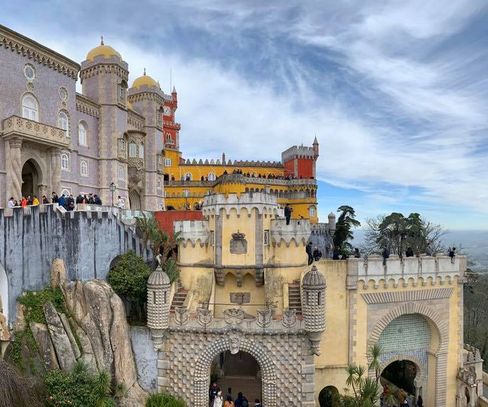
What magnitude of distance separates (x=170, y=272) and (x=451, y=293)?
53.6 ft

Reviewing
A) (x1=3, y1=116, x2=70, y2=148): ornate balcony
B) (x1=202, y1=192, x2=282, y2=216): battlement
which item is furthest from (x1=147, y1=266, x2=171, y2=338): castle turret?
(x1=3, y1=116, x2=70, y2=148): ornate balcony

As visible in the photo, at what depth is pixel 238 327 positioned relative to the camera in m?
17.1

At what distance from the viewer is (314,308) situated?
1680 centimetres

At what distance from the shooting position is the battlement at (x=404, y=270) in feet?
64.2

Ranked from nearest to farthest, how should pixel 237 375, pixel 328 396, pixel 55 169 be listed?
pixel 328 396 → pixel 237 375 → pixel 55 169

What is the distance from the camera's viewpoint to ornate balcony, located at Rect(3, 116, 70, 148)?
21969 millimetres

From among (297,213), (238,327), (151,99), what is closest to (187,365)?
(238,327)

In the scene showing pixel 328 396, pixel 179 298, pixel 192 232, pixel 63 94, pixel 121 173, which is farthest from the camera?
pixel 121 173

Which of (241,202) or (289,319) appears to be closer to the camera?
(289,319)

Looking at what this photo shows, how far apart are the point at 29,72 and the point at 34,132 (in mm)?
4455

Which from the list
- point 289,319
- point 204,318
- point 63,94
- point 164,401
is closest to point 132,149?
point 63,94

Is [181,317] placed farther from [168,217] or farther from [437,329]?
[437,329]

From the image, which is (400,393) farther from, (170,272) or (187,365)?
(170,272)

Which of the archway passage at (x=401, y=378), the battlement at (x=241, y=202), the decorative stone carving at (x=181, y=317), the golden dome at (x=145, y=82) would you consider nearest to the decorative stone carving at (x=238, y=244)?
the battlement at (x=241, y=202)
